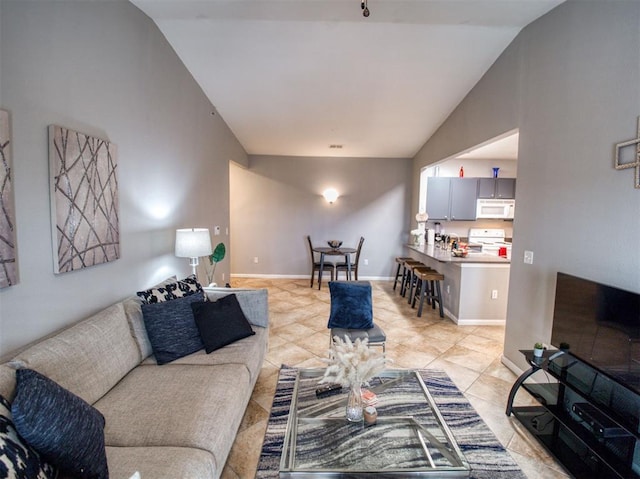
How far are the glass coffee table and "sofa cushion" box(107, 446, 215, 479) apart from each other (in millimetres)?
341

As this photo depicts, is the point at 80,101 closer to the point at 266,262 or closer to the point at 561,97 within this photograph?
the point at 561,97

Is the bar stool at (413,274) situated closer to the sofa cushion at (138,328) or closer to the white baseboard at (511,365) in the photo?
the white baseboard at (511,365)

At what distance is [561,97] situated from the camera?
232cm

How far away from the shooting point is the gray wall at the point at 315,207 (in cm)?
634

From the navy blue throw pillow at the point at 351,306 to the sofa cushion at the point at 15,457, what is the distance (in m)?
2.06

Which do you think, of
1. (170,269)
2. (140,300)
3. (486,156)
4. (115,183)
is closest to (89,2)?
(115,183)

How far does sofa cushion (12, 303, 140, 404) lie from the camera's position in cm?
138

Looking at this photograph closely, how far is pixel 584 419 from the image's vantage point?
5.72 ft

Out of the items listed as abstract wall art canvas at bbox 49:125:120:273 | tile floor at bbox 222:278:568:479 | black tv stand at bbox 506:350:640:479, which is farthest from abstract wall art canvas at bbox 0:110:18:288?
black tv stand at bbox 506:350:640:479

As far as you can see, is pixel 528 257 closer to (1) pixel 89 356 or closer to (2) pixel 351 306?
(2) pixel 351 306

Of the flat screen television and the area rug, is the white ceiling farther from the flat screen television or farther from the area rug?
the area rug

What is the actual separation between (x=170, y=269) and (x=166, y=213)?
59 cm

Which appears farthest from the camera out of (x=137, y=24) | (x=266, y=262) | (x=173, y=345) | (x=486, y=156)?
(x=266, y=262)

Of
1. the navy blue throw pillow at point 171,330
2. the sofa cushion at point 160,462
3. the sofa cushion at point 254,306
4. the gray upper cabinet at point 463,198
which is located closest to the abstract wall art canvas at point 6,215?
the navy blue throw pillow at point 171,330
